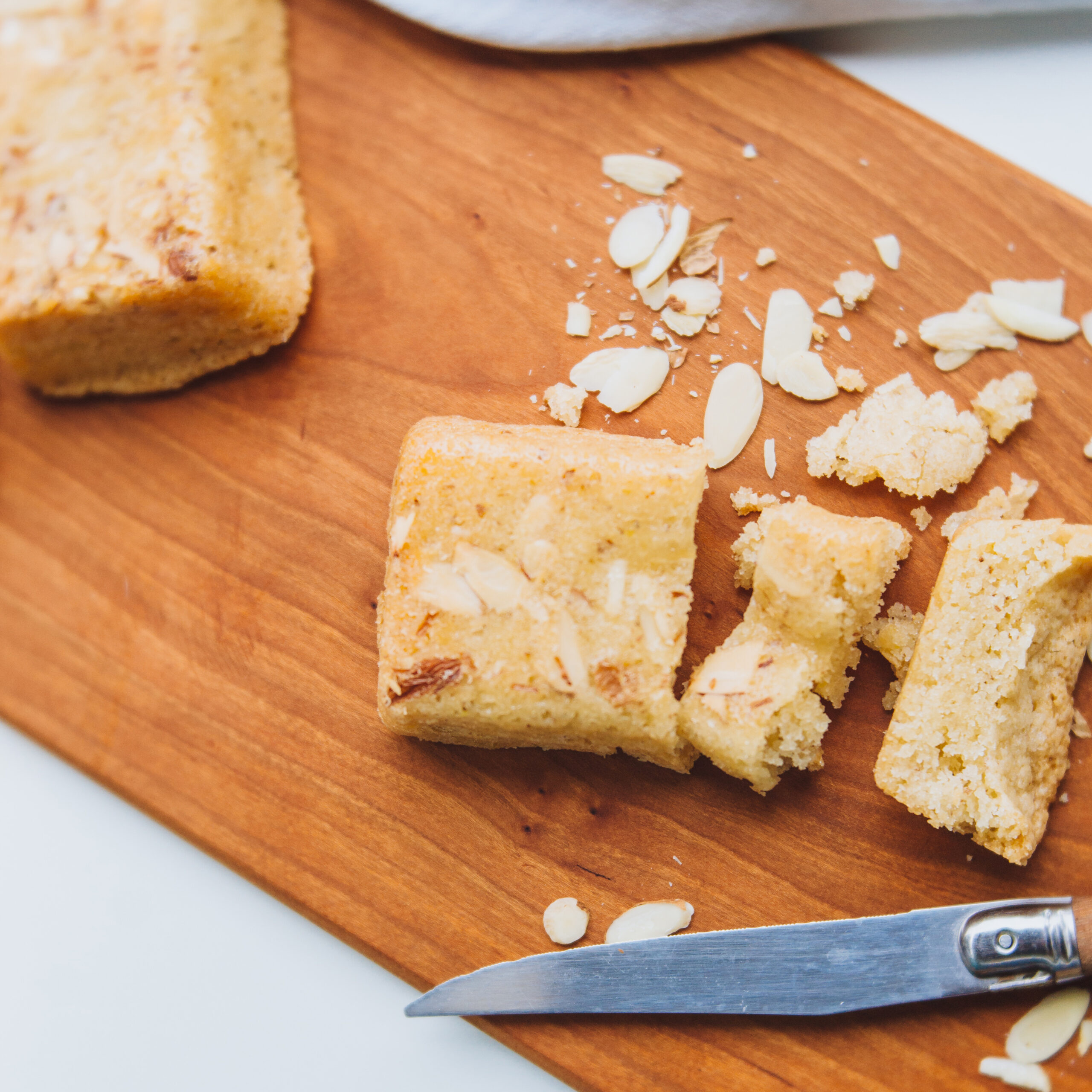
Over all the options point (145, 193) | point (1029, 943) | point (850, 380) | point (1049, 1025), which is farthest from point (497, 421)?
point (1049, 1025)

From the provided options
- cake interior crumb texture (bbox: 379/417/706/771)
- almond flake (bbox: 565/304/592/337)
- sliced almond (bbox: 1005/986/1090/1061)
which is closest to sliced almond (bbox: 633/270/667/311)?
almond flake (bbox: 565/304/592/337)

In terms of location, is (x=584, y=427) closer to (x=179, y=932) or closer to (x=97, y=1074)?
(x=179, y=932)

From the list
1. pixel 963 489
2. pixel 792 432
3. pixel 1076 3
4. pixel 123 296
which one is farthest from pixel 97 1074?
pixel 1076 3

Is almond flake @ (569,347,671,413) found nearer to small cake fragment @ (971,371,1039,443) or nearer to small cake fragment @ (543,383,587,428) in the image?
small cake fragment @ (543,383,587,428)

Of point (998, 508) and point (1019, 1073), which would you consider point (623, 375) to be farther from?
point (1019, 1073)

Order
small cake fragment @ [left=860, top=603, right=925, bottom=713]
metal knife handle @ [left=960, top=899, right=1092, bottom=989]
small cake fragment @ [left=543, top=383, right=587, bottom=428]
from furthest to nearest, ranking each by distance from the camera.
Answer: small cake fragment @ [left=543, top=383, right=587, bottom=428] → small cake fragment @ [left=860, top=603, right=925, bottom=713] → metal knife handle @ [left=960, top=899, right=1092, bottom=989]

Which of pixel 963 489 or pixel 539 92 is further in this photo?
pixel 539 92

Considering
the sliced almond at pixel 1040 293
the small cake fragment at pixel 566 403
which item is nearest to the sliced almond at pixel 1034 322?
the sliced almond at pixel 1040 293

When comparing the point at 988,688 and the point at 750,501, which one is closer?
the point at 988,688
